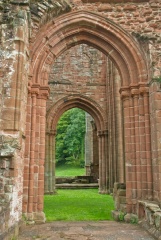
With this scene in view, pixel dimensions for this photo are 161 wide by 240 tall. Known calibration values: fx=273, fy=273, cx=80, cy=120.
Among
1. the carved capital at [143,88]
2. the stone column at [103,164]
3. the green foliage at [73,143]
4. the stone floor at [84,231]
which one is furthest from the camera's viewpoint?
the green foliage at [73,143]

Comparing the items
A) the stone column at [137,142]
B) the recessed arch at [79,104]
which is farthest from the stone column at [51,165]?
the stone column at [137,142]

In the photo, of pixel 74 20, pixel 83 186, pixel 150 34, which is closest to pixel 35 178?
pixel 74 20

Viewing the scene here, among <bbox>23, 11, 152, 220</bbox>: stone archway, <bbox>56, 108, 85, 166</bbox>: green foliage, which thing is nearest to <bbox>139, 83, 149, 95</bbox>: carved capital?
<bbox>23, 11, 152, 220</bbox>: stone archway

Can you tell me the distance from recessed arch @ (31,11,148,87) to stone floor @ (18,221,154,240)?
11.3ft

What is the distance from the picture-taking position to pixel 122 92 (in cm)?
721

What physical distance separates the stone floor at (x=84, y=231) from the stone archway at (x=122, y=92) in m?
0.67

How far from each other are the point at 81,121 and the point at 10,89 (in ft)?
101

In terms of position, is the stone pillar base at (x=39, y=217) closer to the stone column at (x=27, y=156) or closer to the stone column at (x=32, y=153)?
the stone column at (x=32, y=153)

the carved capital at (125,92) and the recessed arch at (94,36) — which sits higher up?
the recessed arch at (94,36)

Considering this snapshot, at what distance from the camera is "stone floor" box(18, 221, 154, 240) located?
477 centimetres

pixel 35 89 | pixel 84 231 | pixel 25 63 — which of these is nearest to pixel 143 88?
pixel 35 89

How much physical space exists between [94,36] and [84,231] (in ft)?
16.3

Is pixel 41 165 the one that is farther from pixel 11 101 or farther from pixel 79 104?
pixel 79 104

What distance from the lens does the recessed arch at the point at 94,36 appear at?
22.9 ft
